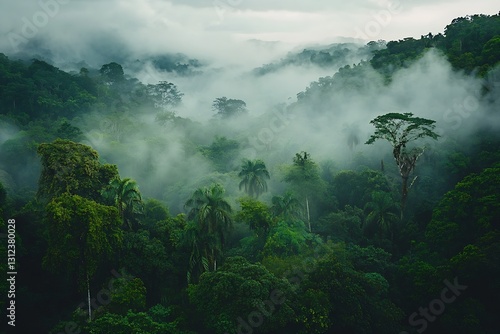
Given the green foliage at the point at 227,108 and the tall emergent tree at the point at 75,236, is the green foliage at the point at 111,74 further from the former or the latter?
the tall emergent tree at the point at 75,236

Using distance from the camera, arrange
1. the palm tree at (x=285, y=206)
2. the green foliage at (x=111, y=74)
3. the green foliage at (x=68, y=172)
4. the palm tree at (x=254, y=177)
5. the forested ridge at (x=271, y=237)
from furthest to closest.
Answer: the green foliage at (x=111, y=74), the palm tree at (x=254, y=177), the palm tree at (x=285, y=206), the green foliage at (x=68, y=172), the forested ridge at (x=271, y=237)

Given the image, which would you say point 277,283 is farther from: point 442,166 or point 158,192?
point 158,192

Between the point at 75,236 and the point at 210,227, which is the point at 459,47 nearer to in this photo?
the point at 210,227

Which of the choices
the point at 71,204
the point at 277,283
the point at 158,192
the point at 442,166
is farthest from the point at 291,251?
the point at 158,192

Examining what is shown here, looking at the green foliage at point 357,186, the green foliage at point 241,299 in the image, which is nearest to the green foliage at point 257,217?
the green foliage at point 241,299

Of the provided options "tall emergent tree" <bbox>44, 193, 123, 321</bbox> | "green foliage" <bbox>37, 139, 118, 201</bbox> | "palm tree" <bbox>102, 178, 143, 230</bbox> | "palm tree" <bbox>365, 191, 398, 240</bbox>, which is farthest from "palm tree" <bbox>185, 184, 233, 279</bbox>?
"palm tree" <bbox>365, 191, 398, 240</bbox>
